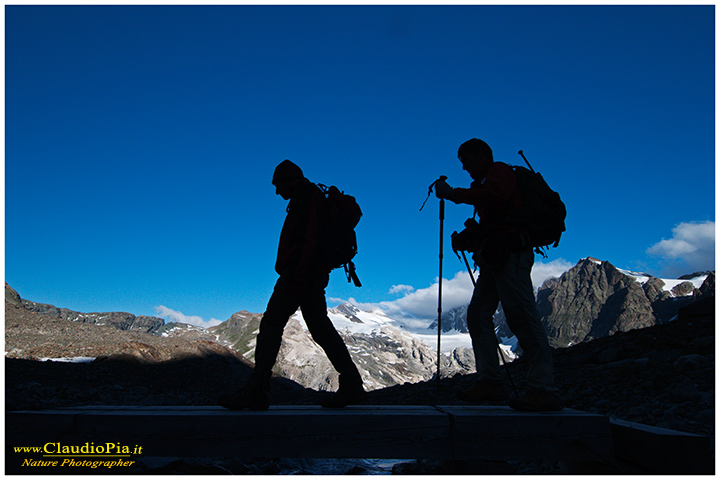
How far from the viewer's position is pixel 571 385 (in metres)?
9.96

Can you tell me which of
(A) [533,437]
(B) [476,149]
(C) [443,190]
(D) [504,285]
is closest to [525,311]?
(D) [504,285]

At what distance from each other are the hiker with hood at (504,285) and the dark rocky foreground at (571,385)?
1.36 meters

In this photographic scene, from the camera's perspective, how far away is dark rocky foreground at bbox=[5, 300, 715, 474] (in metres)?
6.43

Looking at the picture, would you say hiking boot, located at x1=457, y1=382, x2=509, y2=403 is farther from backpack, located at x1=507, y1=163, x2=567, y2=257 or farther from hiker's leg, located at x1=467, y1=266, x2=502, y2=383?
backpack, located at x1=507, y1=163, x2=567, y2=257

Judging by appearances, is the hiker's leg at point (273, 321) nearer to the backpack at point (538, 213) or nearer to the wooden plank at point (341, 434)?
the wooden plank at point (341, 434)

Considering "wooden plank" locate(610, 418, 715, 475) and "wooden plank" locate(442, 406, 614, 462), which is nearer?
"wooden plank" locate(610, 418, 715, 475)

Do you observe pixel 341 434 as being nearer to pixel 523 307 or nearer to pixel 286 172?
pixel 523 307

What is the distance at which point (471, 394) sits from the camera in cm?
488

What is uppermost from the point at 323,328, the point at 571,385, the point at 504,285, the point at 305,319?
the point at 504,285

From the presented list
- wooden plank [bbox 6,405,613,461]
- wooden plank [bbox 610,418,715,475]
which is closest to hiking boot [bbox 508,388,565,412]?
wooden plank [bbox 6,405,613,461]

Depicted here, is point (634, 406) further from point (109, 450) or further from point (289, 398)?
point (289, 398)

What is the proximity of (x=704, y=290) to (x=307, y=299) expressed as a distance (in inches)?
7911

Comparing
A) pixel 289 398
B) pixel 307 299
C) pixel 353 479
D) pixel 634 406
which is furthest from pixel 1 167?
pixel 289 398

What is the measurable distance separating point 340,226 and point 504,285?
1836 mm
